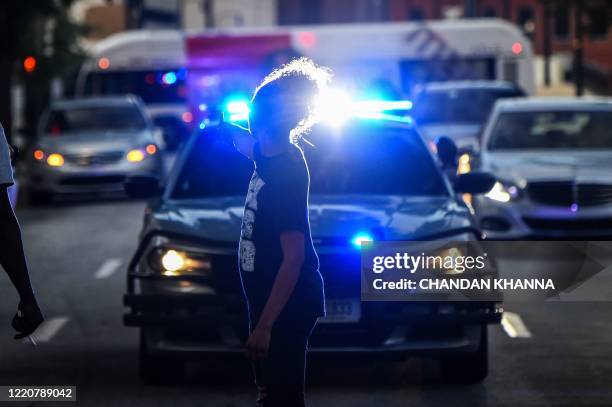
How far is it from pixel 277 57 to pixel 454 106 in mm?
13220

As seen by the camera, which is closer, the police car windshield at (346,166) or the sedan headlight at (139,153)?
the police car windshield at (346,166)

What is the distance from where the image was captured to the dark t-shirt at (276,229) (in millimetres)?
5789

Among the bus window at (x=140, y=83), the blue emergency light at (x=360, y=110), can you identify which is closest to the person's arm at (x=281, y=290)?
the blue emergency light at (x=360, y=110)

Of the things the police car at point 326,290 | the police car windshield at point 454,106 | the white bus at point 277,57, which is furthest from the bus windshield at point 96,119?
the police car at point 326,290

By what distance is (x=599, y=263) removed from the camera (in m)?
12.7

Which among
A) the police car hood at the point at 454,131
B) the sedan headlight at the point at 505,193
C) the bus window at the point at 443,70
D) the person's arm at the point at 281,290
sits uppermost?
the person's arm at the point at 281,290

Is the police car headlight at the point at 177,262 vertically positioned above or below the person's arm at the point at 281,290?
below

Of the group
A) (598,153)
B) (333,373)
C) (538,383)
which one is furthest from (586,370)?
(598,153)

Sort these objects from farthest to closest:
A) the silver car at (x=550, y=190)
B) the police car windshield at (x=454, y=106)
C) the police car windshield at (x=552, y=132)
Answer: the police car windshield at (x=454, y=106)
the police car windshield at (x=552, y=132)
the silver car at (x=550, y=190)

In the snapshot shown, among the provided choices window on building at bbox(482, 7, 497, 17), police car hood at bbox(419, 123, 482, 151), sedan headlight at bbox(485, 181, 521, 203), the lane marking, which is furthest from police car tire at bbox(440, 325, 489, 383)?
window on building at bbox(482, 7, 497, 17)

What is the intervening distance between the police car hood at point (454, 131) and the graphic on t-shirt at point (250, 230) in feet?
57.7

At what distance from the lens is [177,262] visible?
9.02 meters

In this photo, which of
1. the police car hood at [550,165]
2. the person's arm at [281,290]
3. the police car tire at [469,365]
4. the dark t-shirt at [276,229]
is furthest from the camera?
the police car hood at [550,165]

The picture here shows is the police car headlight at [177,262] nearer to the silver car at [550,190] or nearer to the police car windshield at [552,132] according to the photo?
the silver car at [550,190]
